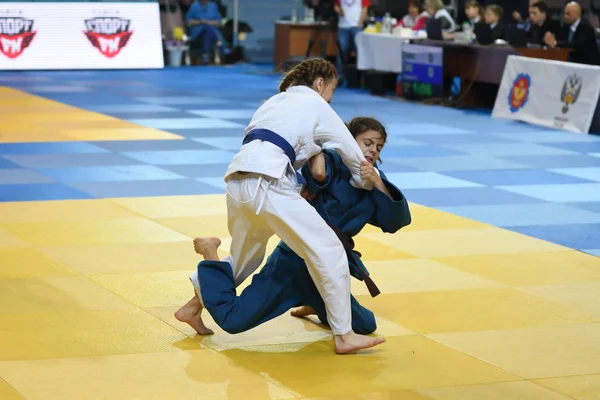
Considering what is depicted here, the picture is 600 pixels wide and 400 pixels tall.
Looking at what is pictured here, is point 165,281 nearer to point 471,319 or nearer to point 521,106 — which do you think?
point 471,319

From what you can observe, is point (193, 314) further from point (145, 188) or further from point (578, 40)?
point (578, 40)

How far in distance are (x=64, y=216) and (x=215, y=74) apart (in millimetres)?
16094

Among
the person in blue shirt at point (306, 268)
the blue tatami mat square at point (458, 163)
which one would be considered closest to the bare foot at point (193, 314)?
the person in blue shirt at point (306, 268)

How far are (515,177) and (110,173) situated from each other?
15.4ft

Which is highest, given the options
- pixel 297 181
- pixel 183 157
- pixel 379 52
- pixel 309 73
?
pixel 309 73

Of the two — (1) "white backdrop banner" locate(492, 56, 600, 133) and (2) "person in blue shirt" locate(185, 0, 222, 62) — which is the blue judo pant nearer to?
(1) "white backdrop banner" locate(492, 56, 600, 133)

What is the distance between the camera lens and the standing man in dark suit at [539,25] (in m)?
18.6

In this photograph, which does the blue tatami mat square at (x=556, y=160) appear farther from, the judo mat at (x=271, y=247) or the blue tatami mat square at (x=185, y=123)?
the blue tatami mat square at (x=185, y=123)

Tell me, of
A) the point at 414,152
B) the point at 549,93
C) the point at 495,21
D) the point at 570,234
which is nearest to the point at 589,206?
the point at 570,234

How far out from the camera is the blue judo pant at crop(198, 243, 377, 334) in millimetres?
5855

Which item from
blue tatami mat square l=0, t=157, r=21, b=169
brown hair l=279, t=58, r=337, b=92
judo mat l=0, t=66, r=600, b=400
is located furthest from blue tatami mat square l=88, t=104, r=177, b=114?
brown hair l=279, t=58, r=337, b=92

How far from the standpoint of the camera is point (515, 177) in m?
12.2

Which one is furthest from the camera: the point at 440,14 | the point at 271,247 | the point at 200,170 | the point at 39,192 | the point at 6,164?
the point at 440,14

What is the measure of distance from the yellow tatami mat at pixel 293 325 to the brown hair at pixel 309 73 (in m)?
1.50
